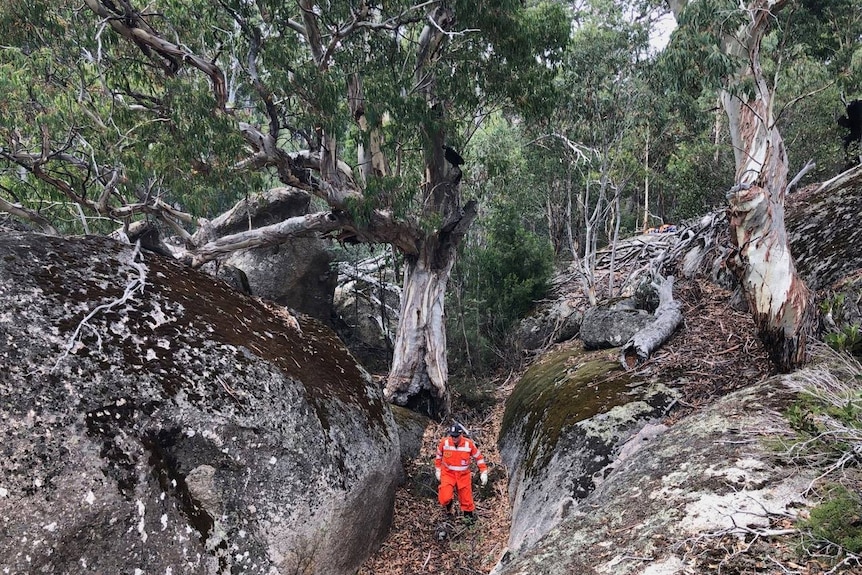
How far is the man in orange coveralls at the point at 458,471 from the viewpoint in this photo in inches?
275

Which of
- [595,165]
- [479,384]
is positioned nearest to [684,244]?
[595,165]

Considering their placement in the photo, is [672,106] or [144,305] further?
[672,106]

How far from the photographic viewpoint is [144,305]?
529 centimetres

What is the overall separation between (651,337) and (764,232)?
250 centimetres

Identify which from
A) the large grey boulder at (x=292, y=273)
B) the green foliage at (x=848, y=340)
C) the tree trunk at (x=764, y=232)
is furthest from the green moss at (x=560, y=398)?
the large grey boulder at (x=292, y=273)

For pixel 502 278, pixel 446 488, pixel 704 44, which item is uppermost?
pixel 704 44

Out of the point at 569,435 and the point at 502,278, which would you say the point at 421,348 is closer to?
the point at 502,278

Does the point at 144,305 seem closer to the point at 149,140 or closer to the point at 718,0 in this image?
the point at 149,140

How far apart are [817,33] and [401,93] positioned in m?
9.33

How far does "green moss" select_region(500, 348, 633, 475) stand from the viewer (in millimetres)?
6289

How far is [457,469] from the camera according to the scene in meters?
6.97

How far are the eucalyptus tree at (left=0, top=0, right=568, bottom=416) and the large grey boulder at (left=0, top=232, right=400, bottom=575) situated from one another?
2.71m

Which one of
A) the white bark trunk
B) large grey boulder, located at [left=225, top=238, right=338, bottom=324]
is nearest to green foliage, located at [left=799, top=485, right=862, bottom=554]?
the white bark trunk

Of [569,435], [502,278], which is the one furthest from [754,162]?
[502,278]
